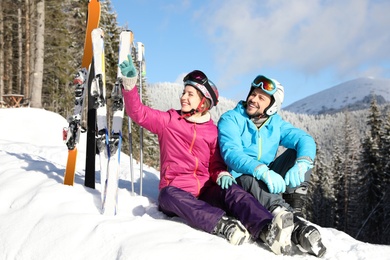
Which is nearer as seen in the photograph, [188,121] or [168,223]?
[168,223]

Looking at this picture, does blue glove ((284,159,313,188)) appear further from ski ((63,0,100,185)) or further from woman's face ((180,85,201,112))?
ski ((63,0,100,185))

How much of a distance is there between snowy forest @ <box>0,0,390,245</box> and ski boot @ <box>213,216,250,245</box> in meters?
12.3

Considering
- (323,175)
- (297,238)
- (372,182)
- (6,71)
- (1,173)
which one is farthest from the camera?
(323,175)

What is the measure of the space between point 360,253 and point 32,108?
12.7 meters

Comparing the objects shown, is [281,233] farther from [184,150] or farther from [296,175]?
[184,150]

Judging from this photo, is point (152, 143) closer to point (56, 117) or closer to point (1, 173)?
point (56, 117)

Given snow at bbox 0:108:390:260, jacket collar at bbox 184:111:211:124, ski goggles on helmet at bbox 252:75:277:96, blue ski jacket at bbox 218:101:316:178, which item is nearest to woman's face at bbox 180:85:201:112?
jacket collar at bbox 184:111:211:124

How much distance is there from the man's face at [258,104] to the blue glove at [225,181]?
2.95 feet

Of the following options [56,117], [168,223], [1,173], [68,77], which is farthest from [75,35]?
[168,223]

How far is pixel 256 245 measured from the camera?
11.0ft

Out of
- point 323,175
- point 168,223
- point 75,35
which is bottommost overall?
point 323,175

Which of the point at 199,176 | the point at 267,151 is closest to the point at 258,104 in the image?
the point at 267,151

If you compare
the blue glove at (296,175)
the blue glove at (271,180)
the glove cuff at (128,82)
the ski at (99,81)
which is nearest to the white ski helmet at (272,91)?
the blue glove at (296,175)

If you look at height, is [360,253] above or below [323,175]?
above
